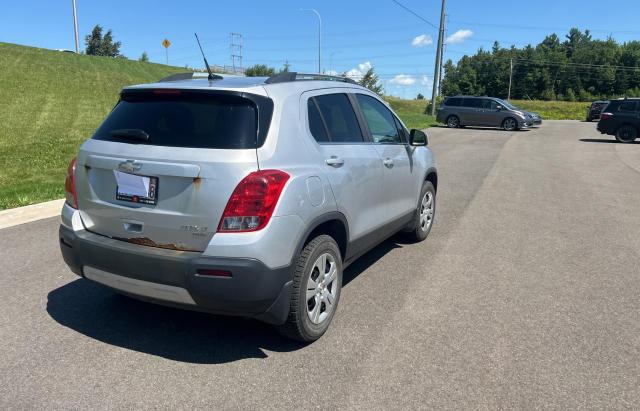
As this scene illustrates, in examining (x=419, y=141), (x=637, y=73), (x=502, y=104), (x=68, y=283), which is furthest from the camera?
(x=637, y=73)

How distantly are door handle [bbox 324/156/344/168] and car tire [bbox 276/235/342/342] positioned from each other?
1.68 feet

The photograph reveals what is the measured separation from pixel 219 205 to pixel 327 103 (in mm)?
1405

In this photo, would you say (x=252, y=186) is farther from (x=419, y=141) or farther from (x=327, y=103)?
(x=419, y=141)

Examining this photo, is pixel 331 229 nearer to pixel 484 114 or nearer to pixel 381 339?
pixel 381 339

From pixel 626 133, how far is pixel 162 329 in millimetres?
21519

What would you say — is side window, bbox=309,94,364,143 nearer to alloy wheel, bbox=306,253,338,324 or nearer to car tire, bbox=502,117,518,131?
alloy wheel, bbox=306,253,338,324

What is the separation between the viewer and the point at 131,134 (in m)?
3.32

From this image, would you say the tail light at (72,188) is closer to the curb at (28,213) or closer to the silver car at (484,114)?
the curb at (28,213)

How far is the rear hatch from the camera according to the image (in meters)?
2.99

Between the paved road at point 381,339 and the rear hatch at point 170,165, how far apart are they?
79cm

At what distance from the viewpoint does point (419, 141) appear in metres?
5.32

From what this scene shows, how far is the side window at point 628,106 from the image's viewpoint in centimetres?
2058

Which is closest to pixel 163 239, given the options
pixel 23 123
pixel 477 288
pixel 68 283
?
pixel 68 283

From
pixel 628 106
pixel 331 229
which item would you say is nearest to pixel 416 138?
pixel 331 229
